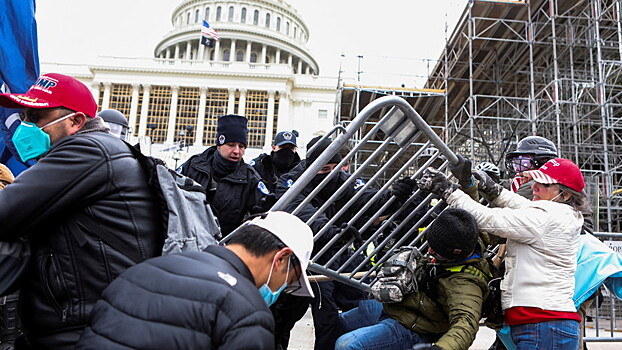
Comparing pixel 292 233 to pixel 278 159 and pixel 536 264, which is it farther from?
pixel 278 159

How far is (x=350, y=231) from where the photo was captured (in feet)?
9.29

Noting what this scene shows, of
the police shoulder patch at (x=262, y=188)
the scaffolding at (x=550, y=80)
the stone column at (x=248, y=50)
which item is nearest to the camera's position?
the police shoulder patch at (x=262, y=188)

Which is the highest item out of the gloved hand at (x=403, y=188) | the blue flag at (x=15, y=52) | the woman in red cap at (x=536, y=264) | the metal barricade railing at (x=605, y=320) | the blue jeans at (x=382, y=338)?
the blue flag at (x=15, y=52)

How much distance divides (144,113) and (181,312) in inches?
2294

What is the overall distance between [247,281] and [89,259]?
0.70m

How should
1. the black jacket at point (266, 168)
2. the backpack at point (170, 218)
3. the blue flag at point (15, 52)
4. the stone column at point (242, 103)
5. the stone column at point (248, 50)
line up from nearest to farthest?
1. the backpack at point (170, 218)
2. the blue flag at point (15, 52)
3. the black jacket at point (266, 168)
4. the stone column at point (242, 103)
5. the stone column at point (248, 50)

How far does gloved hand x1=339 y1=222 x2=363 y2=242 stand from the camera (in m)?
2.72

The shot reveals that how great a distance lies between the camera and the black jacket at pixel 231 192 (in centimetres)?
420

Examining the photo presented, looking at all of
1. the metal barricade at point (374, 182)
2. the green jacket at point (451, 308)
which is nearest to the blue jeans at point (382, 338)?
the green jacket at point (451, 308)

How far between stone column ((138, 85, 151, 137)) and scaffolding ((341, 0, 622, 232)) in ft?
138

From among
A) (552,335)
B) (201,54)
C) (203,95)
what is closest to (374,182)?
(552,335)

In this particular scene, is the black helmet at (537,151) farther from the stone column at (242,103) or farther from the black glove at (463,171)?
the stone column at (242,103)

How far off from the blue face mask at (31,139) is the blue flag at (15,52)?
2096 millimetres

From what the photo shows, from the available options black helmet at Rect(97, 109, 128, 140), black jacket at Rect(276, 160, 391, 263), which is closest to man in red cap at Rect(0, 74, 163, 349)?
black jacket at Rect(276, 160, 391, 263)
